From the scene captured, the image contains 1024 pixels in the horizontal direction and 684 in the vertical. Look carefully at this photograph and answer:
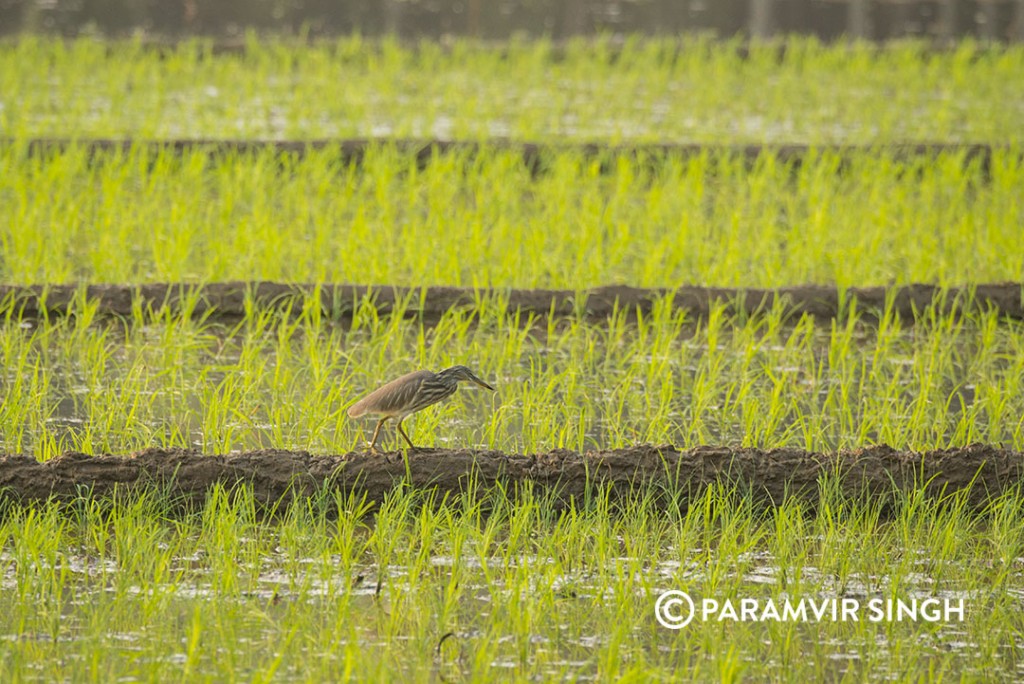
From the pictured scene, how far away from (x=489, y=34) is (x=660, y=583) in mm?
11868

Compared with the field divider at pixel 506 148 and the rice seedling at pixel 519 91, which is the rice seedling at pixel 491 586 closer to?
the field divider at pixel 506 148

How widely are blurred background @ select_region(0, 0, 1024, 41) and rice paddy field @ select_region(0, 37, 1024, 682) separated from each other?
4.85m

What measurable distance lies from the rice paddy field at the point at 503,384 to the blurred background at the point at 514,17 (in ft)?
15.9

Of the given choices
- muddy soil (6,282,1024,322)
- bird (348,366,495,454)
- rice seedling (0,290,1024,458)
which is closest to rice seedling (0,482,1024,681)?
bird (348,366,495,454)

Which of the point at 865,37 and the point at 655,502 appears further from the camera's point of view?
the point at 865,37

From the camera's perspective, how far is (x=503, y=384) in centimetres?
461

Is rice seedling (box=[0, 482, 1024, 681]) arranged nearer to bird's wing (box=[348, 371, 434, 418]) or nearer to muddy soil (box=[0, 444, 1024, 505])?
muddy soil (box=[0, 444, 1024, 505])

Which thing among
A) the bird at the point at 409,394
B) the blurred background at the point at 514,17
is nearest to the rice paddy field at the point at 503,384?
the bird at the point at 409,394

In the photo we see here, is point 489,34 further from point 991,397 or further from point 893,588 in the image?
point 893,588

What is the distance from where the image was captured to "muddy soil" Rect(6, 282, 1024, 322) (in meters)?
5.09

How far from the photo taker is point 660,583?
3246 mm

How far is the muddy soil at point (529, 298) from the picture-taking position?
5.09 meters

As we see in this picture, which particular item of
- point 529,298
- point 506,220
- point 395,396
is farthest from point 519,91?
point 395,396

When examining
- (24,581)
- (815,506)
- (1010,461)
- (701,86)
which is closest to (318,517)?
(24,581)
